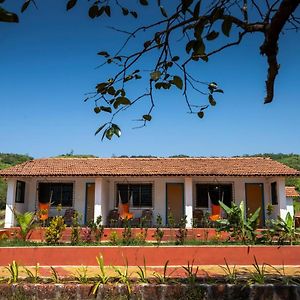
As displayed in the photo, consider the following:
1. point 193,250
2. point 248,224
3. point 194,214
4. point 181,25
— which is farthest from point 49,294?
point 194,214

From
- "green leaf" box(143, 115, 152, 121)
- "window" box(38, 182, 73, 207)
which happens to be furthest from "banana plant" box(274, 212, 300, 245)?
"window" box(38, 182, 73, 207)

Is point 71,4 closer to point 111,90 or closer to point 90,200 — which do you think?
point 111,90

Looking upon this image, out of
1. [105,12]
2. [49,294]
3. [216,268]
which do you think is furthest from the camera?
[216,268]

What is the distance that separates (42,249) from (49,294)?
4.17 metres

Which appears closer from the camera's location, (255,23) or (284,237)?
(255,23)

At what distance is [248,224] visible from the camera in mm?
13711

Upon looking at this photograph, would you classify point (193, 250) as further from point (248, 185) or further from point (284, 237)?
point (248, 185)

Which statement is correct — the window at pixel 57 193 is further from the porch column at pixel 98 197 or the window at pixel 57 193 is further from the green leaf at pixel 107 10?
the green leaf at pixel 107 10

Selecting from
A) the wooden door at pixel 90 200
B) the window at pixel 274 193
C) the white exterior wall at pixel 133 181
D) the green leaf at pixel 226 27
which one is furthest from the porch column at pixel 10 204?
the green leaf at pixel 226 27

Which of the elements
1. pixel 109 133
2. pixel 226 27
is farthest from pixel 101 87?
pixel 226 27

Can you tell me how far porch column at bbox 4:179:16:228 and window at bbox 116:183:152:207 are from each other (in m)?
5.10

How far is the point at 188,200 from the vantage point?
1972 centimetres

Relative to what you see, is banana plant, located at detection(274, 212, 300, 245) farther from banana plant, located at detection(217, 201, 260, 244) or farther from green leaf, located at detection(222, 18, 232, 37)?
green leaf, located at detection(222, 18, 232, 37)

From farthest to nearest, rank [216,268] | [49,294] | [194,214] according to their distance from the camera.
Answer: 1. [194,214]
2. [216,268]
3. [49,294]
